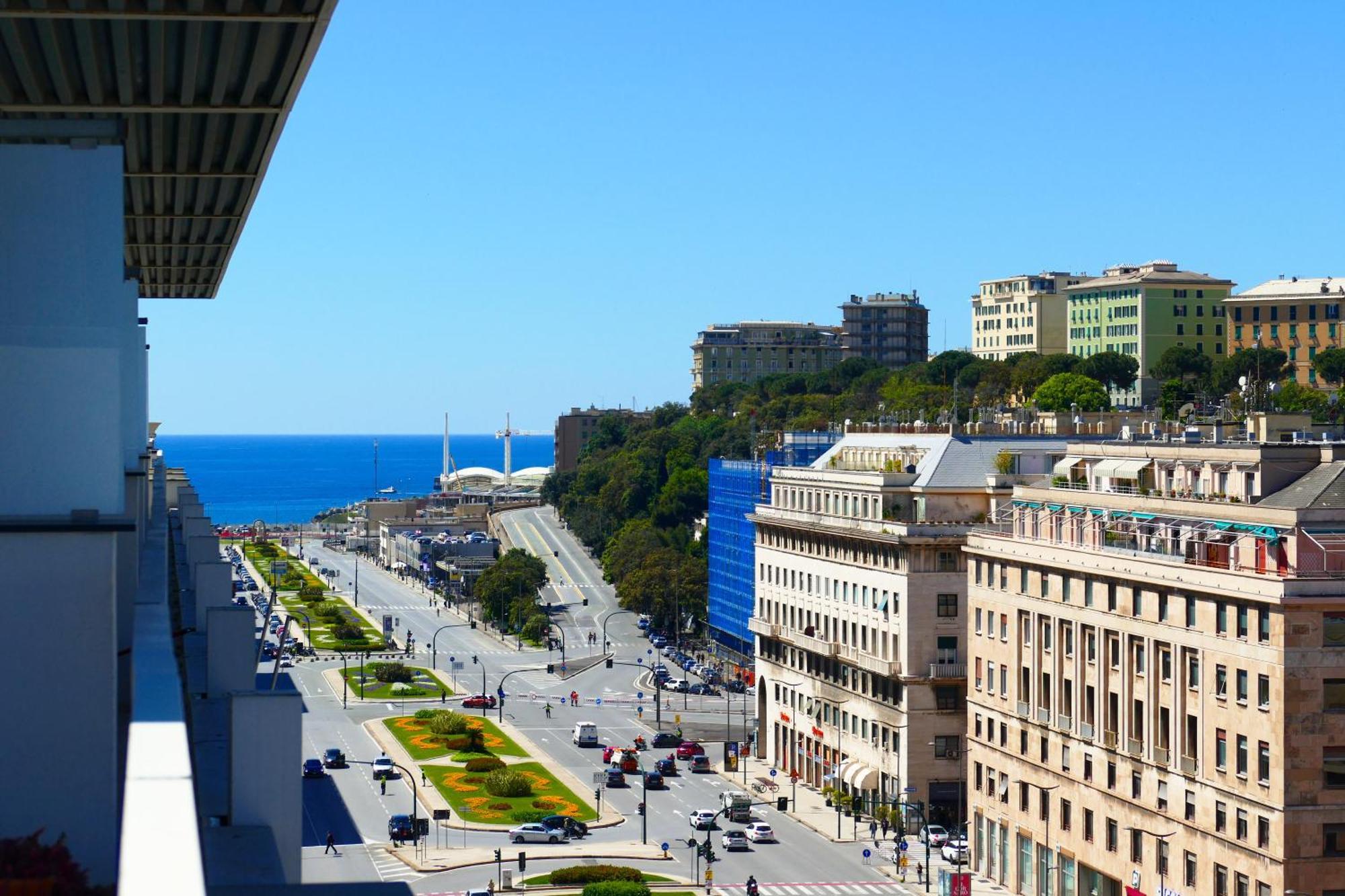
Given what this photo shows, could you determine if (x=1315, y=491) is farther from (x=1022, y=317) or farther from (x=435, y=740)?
(x=1022, y=317)

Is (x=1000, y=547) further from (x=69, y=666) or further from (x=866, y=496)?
(x=69, y=666)

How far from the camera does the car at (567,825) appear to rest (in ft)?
182

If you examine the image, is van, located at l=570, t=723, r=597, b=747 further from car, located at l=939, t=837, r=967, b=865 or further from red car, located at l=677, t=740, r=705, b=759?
car, located at l=939, t=837, r=967, b=865

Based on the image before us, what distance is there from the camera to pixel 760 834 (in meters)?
54.5

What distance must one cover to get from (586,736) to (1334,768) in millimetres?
40778

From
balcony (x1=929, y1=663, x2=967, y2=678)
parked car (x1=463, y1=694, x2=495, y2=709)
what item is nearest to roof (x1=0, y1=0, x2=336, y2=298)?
balcony (x1=929, y1=663, x2=967, y2=678)

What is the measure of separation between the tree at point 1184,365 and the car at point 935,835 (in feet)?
240

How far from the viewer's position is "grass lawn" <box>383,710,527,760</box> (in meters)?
70.3

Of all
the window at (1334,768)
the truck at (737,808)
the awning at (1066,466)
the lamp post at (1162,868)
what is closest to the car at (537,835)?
the truck at (737,808)

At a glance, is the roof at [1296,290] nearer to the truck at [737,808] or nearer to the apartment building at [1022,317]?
the apartment building at [1022,317]

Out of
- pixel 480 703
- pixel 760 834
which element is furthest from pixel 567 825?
pixel 480 703

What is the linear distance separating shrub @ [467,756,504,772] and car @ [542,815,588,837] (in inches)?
364

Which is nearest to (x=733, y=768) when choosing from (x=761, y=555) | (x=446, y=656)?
(x=761, y=555)

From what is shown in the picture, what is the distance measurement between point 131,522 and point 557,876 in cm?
3806
